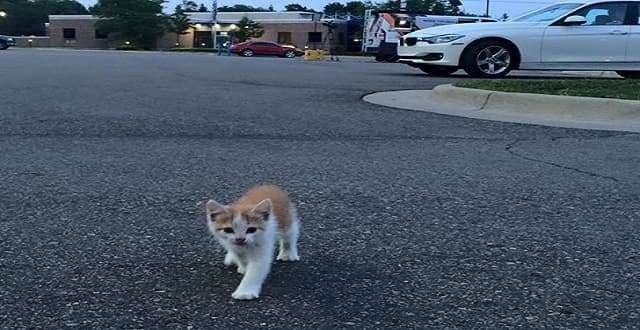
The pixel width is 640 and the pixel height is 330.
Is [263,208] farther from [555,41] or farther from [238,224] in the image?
[555,41]

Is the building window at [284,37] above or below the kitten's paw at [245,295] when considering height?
above

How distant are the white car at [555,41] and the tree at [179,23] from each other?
7386cm

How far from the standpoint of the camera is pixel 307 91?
11.1 metres

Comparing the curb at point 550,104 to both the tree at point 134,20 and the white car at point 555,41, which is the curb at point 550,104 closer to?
the white car at point 555,41

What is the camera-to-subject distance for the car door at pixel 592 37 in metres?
12.4

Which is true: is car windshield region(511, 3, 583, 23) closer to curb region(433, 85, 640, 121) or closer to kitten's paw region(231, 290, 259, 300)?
curb region(433, 85, 640, 121)

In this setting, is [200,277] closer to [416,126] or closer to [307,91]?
[416,126]

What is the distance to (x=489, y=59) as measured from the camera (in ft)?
42.5

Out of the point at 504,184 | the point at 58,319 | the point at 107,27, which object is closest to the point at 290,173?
the point at 504,184

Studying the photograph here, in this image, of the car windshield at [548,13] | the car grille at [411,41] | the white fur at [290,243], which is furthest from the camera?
the car grille at [411,41]

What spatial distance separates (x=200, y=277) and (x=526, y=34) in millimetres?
10634

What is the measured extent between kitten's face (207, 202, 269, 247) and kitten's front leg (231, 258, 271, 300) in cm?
10

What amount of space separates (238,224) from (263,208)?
0.12m

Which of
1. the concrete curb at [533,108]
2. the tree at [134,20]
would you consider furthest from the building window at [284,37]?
the concrete curb at [533,108]
